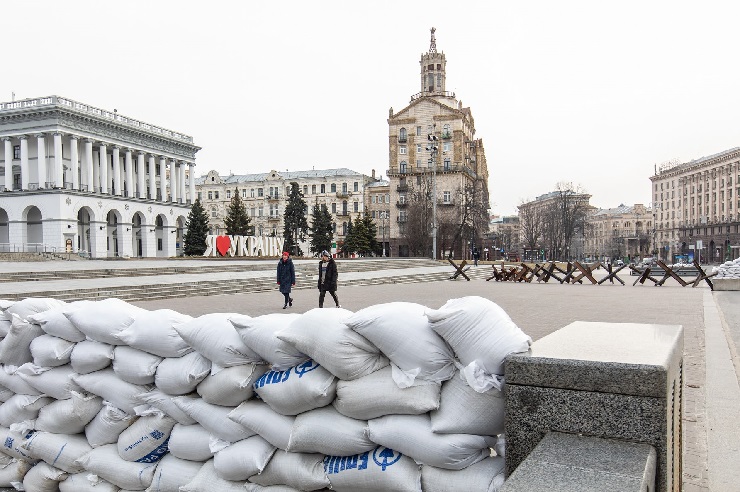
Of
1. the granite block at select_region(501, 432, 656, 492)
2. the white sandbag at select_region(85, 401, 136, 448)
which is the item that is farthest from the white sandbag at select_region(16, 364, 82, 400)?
the granite block at select_region(501, 432, 656, 492)

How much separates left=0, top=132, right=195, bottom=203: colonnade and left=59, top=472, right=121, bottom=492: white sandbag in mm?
58622

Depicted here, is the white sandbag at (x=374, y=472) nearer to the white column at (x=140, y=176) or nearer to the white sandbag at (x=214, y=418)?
the white sandbag at (x=214, y=418)

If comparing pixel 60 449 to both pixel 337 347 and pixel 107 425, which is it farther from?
pixel 337 347

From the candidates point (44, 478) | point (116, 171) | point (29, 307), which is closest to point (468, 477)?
point (44, 478)

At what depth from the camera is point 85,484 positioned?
11.0ft

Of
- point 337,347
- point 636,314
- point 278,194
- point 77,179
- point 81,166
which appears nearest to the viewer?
point 337,347

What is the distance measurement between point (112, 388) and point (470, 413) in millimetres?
2300

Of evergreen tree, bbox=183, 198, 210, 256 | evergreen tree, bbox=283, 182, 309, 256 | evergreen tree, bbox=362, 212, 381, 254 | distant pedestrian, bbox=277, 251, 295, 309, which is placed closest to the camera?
distant pedestrian, bbox=277, 251, 295, 309

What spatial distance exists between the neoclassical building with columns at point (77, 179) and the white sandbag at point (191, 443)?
54816 mm

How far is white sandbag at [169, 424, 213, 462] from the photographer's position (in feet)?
9.64

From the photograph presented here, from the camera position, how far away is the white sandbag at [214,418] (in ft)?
9.25

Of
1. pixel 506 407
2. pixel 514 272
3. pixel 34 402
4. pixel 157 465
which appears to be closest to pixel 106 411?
pixel 157 465

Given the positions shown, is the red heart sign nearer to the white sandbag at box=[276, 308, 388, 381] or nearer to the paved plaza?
the paved plaza

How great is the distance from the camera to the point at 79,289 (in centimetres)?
1719
